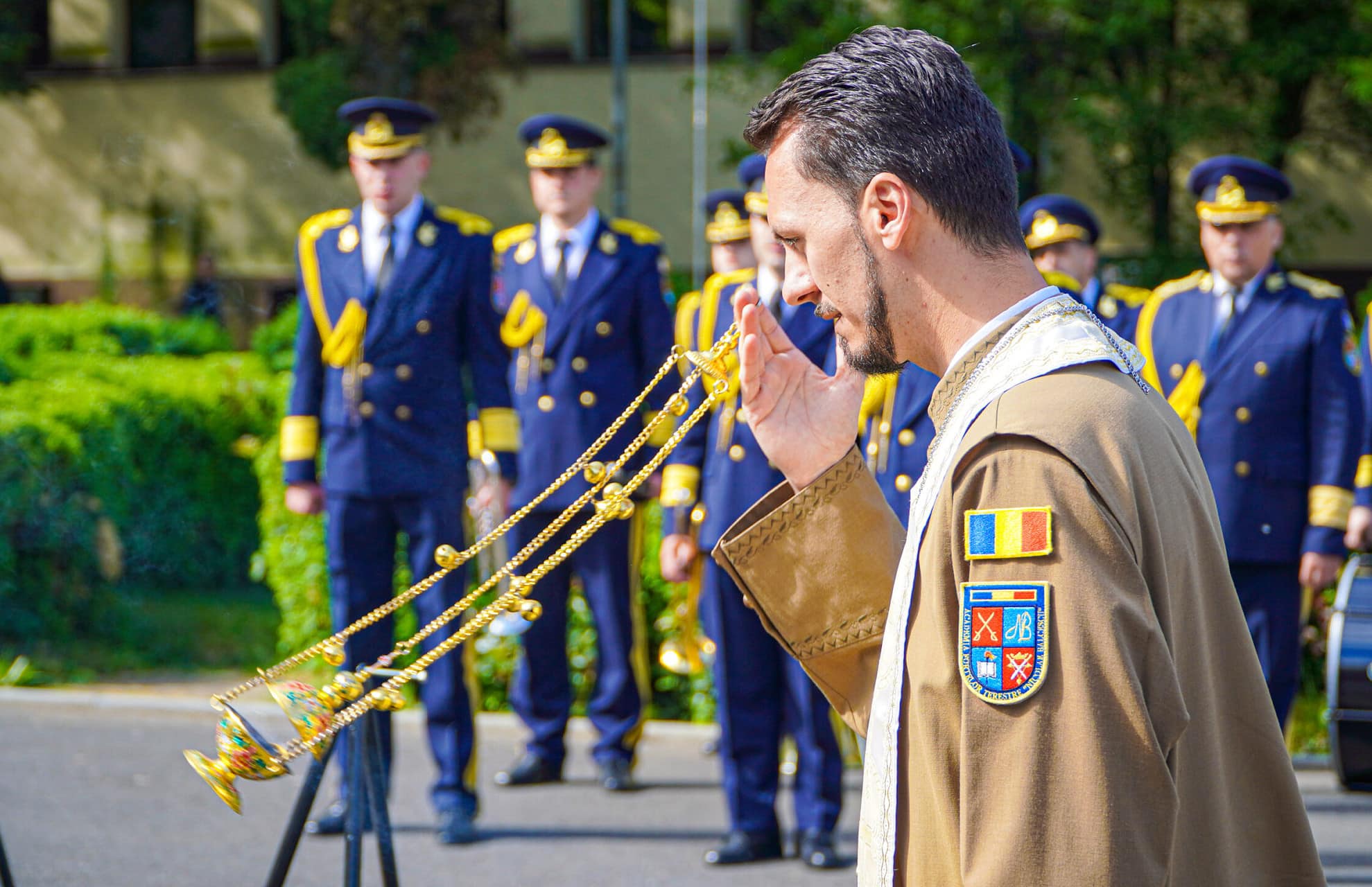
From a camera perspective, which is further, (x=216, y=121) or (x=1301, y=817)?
(x=216, y=121)

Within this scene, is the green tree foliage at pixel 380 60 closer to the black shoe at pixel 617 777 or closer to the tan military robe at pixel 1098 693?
the black shoe at pixel 617 777

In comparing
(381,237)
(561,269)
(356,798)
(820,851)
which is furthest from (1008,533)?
(561,269)

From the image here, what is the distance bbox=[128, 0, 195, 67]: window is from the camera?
2038 centimetres

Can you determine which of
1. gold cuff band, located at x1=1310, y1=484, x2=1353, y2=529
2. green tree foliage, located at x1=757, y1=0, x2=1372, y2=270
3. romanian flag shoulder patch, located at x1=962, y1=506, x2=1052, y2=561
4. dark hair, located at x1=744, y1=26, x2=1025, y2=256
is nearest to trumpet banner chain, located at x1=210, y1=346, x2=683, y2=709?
dark hair, located at x1=744, y1=26, x2=1025, y2=256

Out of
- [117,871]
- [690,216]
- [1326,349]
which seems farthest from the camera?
[690,216]

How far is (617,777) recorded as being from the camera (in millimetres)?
5926

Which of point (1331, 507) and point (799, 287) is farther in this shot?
point (1331, 507)

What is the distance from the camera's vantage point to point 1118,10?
38.2 ft

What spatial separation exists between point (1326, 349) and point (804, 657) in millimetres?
3734

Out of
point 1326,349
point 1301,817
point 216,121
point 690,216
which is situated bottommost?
point 1301,817

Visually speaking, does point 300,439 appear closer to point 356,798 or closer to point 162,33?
point 356,798

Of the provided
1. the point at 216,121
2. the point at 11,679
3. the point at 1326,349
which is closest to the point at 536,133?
the point at 1326,349

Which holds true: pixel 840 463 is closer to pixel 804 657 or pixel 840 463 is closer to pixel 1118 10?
pixel 804 657

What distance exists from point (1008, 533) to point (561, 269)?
493 cm
